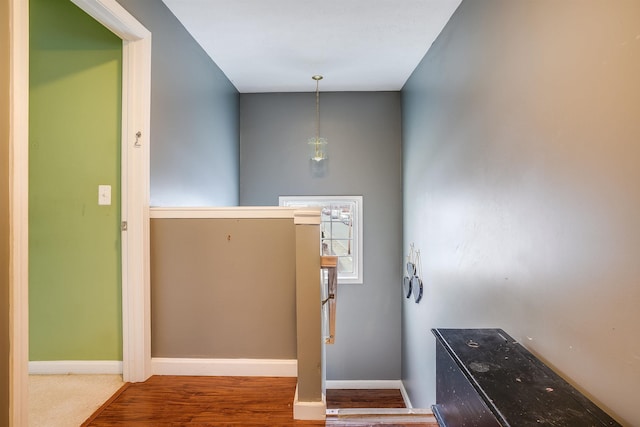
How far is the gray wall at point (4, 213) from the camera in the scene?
3.84 feet

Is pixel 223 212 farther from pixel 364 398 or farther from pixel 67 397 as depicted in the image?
pixel 364 398

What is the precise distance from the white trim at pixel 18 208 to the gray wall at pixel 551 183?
1.99 metres

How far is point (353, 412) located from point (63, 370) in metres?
1.74

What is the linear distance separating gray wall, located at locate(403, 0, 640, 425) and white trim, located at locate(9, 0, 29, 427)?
78.2 inches

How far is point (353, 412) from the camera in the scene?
1.80 m

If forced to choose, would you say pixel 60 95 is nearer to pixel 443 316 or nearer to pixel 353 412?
pixel 353 412

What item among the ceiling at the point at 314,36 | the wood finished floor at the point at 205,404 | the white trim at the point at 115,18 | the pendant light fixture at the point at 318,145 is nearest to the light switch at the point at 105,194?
the white trim at the point at 115,18

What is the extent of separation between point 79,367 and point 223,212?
4.14 feet

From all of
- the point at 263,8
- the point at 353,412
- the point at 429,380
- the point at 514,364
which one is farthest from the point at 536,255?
the point at 263,8

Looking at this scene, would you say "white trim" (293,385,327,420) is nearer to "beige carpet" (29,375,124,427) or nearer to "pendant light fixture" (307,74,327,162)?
"beige carpet" (29,375,124,427)

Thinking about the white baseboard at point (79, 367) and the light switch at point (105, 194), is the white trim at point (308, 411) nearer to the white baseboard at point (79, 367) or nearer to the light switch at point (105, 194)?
the white baseboard at point (79, 367)

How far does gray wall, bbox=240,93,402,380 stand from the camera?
425 centimetres

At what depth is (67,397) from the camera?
179 cm

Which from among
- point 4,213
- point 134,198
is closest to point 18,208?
point 4,213
